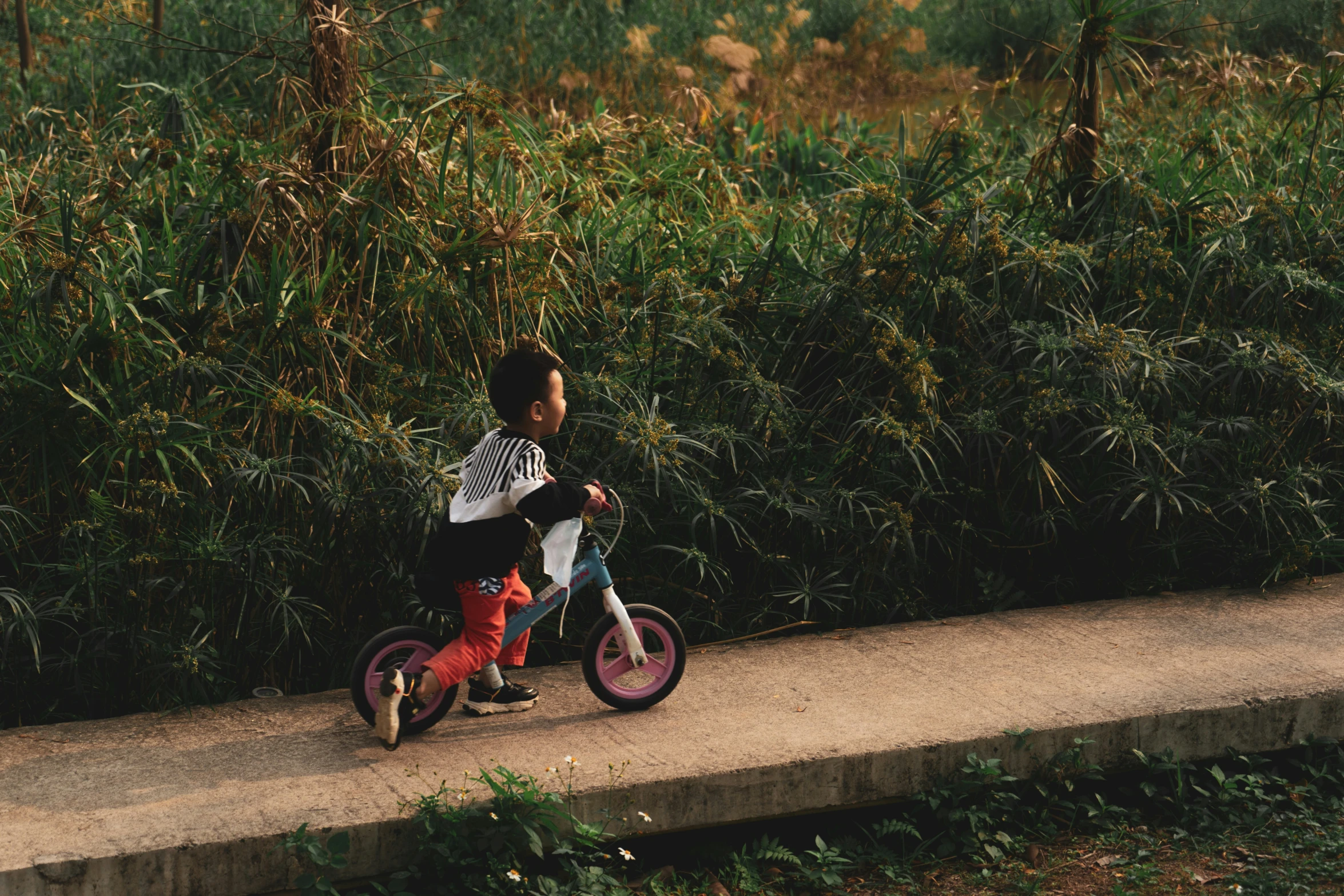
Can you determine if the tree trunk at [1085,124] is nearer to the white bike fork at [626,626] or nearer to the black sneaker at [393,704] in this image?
the white bike fork at [626,626]

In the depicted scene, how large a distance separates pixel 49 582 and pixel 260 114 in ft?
16.3

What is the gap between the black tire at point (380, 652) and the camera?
3.78 metres

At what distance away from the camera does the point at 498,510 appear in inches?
149

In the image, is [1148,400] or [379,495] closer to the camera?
[379,495]

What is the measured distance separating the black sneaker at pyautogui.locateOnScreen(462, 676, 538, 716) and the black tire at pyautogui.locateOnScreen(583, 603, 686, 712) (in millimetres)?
193

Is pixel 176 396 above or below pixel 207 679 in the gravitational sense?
above

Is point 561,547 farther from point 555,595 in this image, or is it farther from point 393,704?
point 393,704

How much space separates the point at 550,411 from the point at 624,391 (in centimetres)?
101

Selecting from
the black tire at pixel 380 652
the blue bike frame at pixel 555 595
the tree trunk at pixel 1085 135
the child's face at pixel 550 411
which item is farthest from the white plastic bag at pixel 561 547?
the tree trunk at pixel 1085 135

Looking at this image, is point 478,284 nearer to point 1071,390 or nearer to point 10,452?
point 10,452

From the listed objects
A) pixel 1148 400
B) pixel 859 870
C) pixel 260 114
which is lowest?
pixel 859 870

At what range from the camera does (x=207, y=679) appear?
4160 millimetres

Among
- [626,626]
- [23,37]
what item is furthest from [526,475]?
[23,37]

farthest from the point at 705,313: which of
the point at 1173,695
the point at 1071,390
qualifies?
the point at 1173,695
